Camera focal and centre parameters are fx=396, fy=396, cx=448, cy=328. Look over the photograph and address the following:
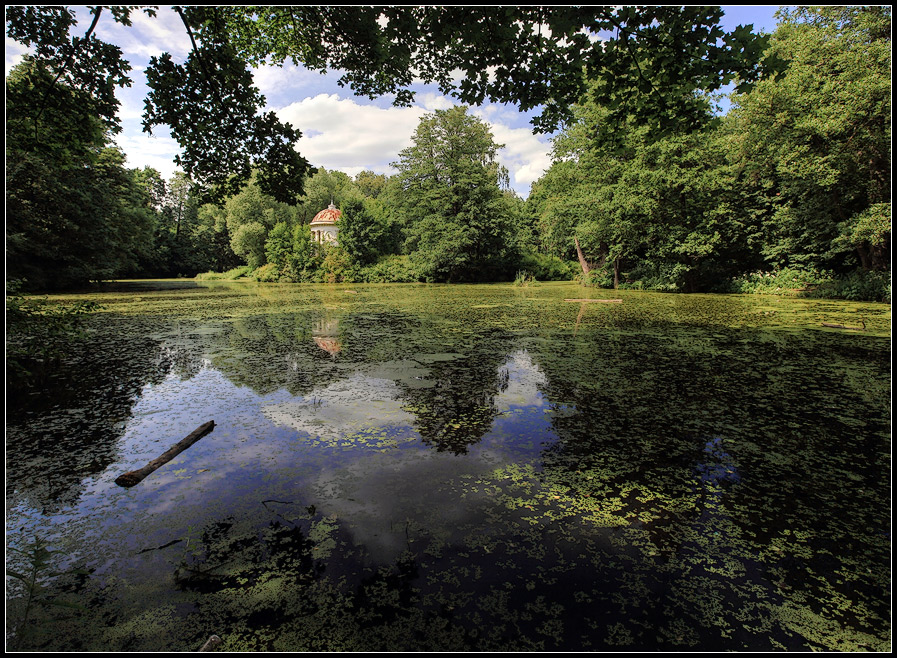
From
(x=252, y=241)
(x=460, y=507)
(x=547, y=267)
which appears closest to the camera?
(x=460, y=507)

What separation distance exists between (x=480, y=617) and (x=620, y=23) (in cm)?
388

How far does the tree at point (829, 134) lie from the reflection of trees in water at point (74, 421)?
14934 millimetres

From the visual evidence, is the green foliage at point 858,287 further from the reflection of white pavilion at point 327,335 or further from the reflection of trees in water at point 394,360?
the reflection of white pavilion at point 327,335

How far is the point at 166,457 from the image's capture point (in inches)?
116

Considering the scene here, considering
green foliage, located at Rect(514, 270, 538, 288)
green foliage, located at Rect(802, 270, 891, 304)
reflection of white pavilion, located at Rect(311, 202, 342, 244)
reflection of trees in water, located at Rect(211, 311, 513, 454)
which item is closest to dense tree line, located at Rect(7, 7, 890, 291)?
green foliage, located at Rect(802, 270, 891, 304)

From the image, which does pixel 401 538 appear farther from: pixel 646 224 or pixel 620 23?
pixel 646 224

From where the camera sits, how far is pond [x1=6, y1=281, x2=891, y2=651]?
162 cm

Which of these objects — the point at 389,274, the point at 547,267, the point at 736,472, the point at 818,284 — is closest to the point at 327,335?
the point at 736,472

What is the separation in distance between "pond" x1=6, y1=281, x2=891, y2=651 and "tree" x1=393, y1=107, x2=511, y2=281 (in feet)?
67.0

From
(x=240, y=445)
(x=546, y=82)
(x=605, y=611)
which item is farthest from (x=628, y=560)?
(x=546, y=82)

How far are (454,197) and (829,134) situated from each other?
17.4m

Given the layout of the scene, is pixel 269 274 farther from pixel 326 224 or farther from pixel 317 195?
pixel 317 195

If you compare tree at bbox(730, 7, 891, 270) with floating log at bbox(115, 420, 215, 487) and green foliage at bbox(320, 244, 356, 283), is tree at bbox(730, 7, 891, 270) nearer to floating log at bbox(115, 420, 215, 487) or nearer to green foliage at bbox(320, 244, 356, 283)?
floating log at bbox(115, 420, 215, 487)

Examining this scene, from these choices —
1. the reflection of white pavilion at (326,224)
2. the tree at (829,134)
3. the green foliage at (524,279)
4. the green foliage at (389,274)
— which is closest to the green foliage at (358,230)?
the green foliage at (389,274)
